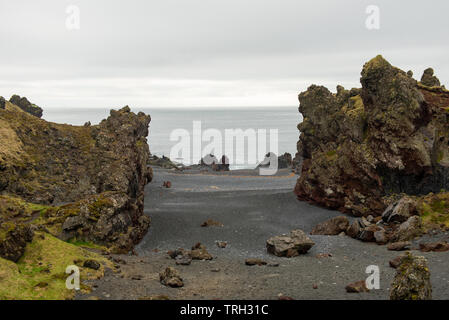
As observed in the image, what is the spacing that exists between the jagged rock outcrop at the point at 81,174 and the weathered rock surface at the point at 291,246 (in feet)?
32.9

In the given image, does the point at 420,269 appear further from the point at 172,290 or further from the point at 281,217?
the point at 281,217

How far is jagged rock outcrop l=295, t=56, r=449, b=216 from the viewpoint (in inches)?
1326

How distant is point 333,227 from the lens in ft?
103

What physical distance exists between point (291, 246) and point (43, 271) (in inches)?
587

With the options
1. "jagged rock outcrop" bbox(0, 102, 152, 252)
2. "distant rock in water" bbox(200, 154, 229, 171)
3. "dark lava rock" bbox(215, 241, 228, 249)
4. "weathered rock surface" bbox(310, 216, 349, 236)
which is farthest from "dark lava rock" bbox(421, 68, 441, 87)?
"distant rock in water" bbox(200, 154, 229, 171)

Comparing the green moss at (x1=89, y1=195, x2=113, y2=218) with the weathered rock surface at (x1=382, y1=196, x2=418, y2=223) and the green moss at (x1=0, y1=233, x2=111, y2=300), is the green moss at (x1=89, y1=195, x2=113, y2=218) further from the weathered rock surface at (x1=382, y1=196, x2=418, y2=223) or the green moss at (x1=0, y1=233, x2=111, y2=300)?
the weathered rock surface at (x1=382, y1=196, x2=418, y2=223)

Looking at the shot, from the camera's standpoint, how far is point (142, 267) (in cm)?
2155

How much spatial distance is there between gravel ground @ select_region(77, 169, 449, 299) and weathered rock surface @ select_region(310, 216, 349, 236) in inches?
72.1

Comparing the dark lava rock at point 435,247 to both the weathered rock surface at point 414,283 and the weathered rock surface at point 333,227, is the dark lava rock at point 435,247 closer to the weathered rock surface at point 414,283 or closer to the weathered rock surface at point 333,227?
the weathered rock surface at point 333,227

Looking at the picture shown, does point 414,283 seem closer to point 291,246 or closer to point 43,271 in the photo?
point 291,246

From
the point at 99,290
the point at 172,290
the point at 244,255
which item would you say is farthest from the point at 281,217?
the point at 99,290
